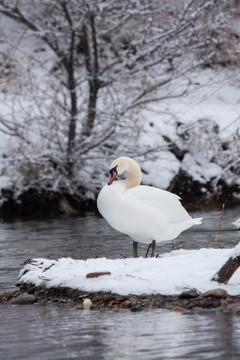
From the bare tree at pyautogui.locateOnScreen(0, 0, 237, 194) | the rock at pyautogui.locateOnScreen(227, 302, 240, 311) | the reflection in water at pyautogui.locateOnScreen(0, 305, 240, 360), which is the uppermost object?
the bare tree at pyautogui.locateOnScreen(0, 0, 237, 194)

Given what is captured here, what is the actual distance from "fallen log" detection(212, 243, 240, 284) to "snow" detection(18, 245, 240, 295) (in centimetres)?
5

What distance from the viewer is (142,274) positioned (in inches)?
287

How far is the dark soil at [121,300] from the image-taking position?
6.50m

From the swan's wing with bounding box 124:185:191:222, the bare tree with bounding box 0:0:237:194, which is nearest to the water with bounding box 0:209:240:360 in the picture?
the swan's wing with bounding box 124:185:191:222

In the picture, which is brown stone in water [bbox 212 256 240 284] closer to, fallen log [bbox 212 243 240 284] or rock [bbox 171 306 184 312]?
fallen log [bbox 212 243 240 284]

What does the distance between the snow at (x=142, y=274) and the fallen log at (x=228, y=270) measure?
0.05 m

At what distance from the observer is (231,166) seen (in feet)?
70.2

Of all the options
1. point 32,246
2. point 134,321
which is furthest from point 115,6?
point 134,321

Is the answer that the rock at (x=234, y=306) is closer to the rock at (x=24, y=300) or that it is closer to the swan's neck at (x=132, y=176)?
the rock at (x=24, y=300)

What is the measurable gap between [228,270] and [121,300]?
0.99 meters

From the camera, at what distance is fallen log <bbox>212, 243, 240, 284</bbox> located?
22.1 feet

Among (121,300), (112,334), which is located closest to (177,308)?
(121,300)

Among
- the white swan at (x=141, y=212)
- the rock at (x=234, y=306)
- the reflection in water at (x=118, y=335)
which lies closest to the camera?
the reflection in water at (x=118, y=335)

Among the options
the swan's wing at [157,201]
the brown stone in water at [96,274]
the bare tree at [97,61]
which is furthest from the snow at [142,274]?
the bare tree at [97,61]
